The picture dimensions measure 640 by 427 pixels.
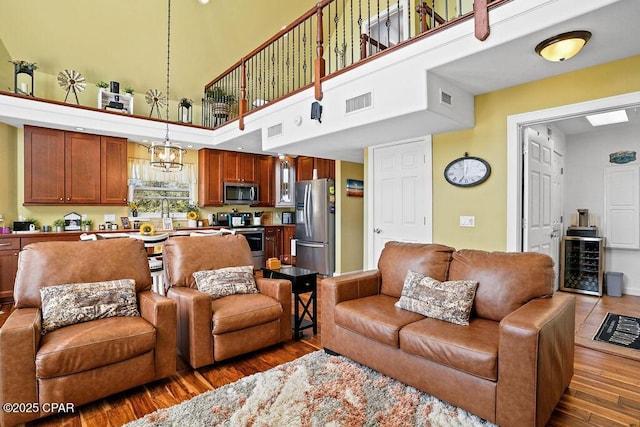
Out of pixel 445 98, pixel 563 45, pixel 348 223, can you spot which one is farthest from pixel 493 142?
pixel 348 223

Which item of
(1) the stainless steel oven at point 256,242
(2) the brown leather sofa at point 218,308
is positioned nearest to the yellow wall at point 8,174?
(1) the stainless steel oven at point 256,242

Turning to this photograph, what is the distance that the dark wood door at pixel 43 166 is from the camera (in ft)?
15.6

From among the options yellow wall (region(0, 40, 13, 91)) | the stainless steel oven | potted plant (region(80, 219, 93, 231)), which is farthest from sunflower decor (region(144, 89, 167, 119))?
the stainless steel oven

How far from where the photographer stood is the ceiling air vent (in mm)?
3354

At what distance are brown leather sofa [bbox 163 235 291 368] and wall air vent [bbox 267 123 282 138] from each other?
1881 mm

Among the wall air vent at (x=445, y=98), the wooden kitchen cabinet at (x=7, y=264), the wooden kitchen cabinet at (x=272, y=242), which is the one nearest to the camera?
the wall air vent at (x=445, y=98)

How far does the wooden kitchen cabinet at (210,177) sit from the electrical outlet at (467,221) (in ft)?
15.0

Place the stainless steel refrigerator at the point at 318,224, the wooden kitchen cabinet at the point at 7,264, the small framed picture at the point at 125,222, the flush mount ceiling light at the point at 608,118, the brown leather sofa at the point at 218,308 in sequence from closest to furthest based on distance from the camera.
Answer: the brown leather sofa at the point at 218,308
the flush mount ceiling light at the point at 608,118
the wooden kitchen cabinet at the point at 7,264
the small framed picture at the point at 125,222
the stainless steel refrigerator at the point at 318,224

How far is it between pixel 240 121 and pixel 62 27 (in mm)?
2797

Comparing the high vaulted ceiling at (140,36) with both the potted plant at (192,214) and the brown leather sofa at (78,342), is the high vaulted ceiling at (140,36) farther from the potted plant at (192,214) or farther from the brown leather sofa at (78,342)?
the brown leather sofa at (78,342)

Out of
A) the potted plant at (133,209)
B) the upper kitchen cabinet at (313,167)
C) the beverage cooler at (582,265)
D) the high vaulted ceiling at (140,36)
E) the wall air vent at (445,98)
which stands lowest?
the beverage cooler at (582,265)

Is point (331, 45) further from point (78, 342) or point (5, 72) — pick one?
point (78, 342)

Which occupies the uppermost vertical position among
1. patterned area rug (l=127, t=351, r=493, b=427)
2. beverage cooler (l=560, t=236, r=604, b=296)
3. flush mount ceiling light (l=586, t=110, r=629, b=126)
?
flush mount ceiling light (l=586, t=110, r=629, b=126)

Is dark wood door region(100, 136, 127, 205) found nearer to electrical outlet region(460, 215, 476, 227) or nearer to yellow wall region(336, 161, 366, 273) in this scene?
yellow wall region(336, 161, 366, 273)
